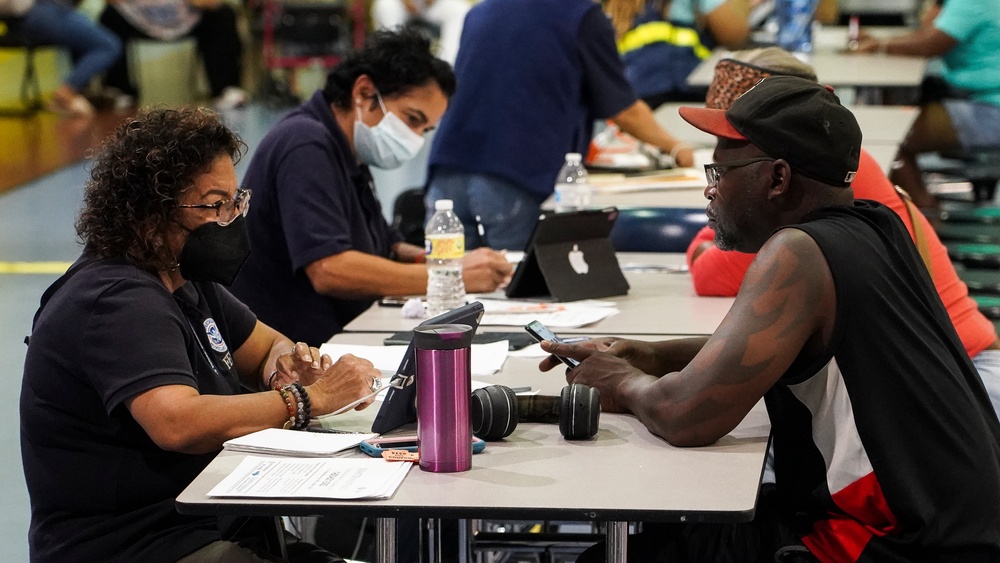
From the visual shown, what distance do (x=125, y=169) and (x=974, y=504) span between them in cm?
145

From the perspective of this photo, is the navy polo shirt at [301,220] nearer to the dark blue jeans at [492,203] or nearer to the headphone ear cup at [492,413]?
the dark blue jeans at [492,203]

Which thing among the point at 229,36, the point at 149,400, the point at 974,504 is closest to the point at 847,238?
the point at 974,504

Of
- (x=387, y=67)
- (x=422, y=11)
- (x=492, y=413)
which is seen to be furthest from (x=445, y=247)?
(x=422, y=11)

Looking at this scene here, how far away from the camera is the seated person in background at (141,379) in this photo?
78.2 inches

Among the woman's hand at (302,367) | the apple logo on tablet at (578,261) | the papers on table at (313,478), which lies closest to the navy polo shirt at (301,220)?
the apple logo on tablet at (578,261)

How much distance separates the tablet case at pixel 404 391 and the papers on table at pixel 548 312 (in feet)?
2.74

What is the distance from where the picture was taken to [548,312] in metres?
3.07

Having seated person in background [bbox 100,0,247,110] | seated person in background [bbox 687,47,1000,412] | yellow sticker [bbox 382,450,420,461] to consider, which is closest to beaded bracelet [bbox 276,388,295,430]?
yellow sticker [bbox 382,450,420,461]

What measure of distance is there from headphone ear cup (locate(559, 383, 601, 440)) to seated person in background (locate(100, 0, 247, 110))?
10.5 meters

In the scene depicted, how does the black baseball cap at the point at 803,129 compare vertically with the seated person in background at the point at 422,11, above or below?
above

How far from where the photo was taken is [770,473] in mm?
2656

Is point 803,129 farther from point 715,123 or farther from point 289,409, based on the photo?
point 289,409

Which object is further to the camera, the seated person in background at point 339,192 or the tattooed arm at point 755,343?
the seated person in background at point 339,192

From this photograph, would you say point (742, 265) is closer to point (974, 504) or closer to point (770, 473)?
point (770, 473)
